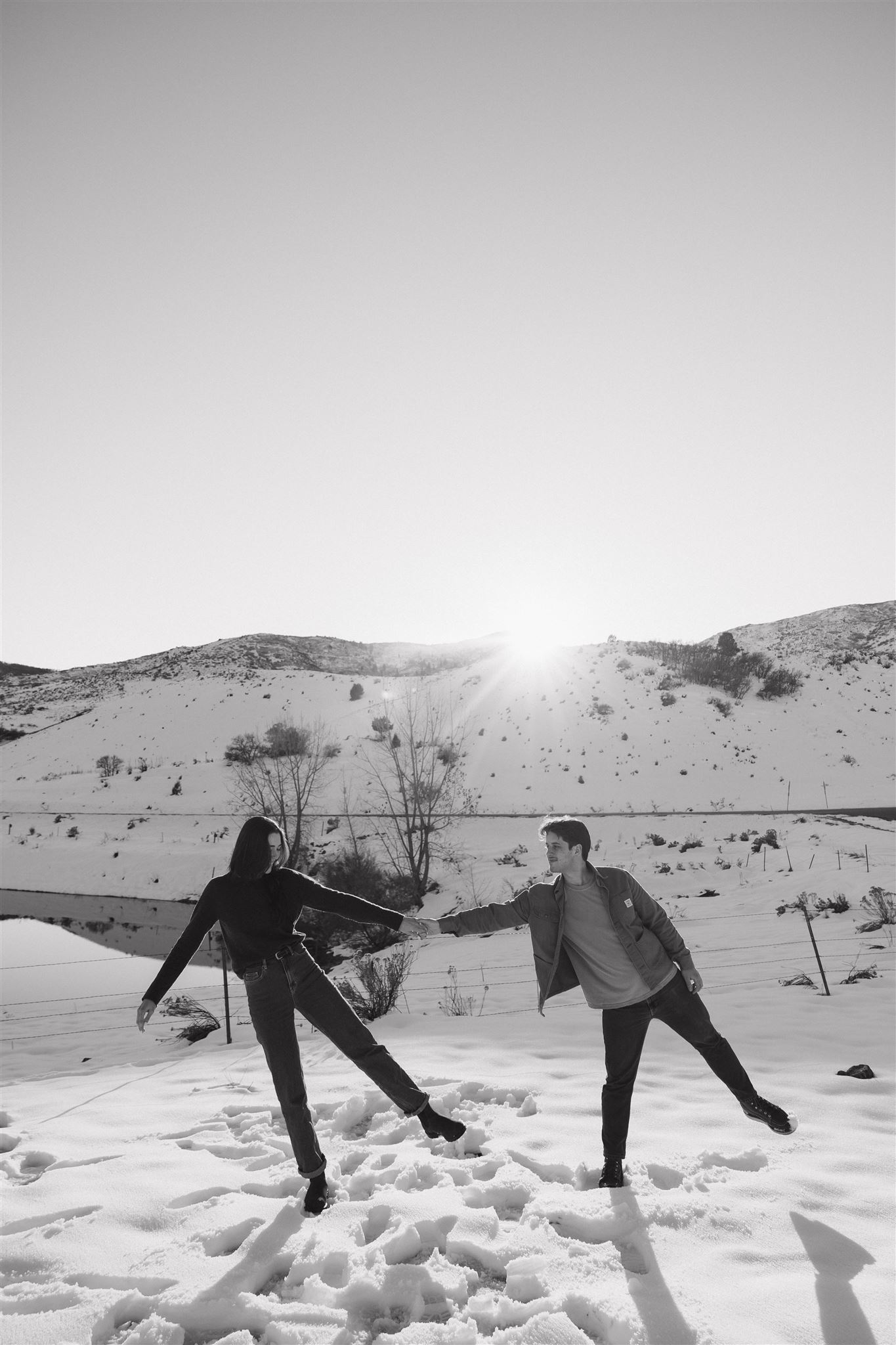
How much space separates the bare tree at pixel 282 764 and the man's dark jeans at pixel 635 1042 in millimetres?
21255

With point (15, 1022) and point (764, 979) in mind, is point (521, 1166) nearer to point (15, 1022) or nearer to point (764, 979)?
point (764, 979)

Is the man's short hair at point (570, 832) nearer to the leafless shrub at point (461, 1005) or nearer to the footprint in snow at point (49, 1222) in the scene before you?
the footprint in snow at point (49, 1222)

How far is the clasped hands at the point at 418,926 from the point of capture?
3836 mm

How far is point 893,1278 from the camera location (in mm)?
2854

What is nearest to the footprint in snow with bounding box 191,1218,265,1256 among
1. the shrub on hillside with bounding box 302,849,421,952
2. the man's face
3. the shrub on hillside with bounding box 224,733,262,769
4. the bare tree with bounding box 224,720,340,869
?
the man's face

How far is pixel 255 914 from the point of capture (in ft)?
11.8

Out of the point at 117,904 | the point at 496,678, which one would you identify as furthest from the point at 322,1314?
the point at 496,678

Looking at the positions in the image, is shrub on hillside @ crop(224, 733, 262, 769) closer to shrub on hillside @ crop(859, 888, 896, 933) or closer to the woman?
shrub on hillside @ crop(859, 888, 896, 933)

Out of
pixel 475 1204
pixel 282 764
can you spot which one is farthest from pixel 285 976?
pixel 282 764

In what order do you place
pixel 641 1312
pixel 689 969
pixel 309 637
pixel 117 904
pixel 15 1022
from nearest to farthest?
pixel 641 1312, pixel 689 969, pixel 15 1022, pixel 117 904, pixel 309 637

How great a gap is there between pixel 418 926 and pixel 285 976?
0.74 metres

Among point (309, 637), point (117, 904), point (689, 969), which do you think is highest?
point (309, 637)

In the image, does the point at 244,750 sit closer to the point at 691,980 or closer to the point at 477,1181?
the point at 477,1181

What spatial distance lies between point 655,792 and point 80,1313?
2782cm
